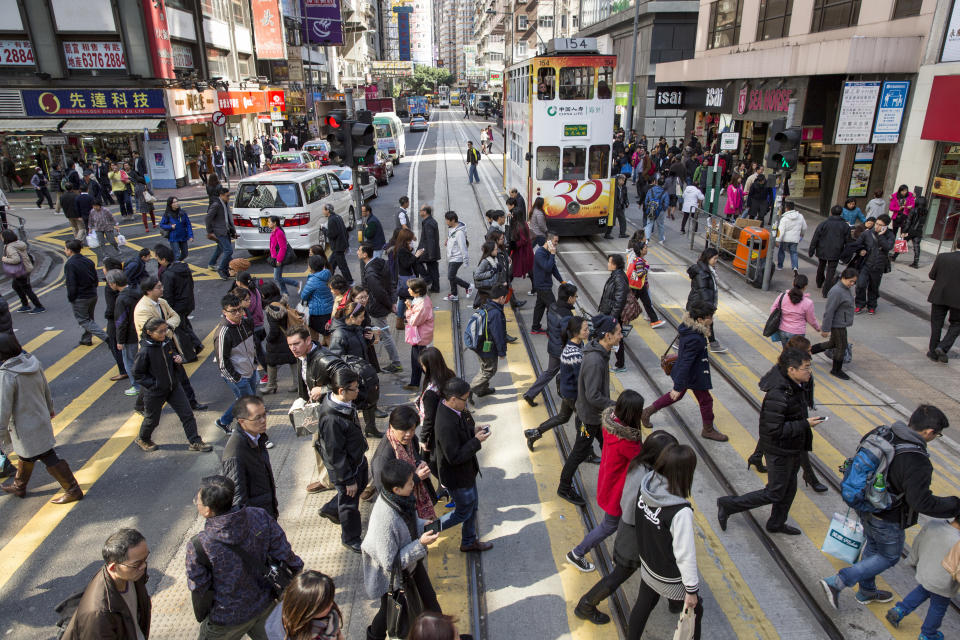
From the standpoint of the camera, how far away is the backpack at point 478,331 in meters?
7.18

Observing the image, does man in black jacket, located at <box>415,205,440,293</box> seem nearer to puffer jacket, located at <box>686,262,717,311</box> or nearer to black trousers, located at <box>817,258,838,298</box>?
puffer jacket, located at <box>686,262,717,311</box>

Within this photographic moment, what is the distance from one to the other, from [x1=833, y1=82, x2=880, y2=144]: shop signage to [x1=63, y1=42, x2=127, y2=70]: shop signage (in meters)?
26.8

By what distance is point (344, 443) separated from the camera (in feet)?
15.5

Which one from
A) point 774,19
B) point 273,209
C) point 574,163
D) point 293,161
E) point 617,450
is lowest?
point 617,450

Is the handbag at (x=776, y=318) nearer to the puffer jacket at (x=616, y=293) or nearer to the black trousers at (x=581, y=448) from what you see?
the puffer jacket at (x=616, y=293)

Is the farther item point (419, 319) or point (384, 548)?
point (419, 319)

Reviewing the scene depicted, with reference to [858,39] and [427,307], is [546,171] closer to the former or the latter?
[858,39]

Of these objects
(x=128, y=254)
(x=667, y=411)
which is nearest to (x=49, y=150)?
(x=128, y=254)

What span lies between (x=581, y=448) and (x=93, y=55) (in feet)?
94.7

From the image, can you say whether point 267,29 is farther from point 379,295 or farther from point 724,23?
point 379,295

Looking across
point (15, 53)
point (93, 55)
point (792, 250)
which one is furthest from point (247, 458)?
point (15, 53)

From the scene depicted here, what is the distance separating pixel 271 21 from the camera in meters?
39.1

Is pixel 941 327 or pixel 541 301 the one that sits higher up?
pixel 541 301

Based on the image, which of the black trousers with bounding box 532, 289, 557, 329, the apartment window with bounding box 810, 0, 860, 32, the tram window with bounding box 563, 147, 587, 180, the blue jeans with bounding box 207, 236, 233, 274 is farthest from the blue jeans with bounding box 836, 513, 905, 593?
the apartment window with bounding box 810, 0, 860, 32
